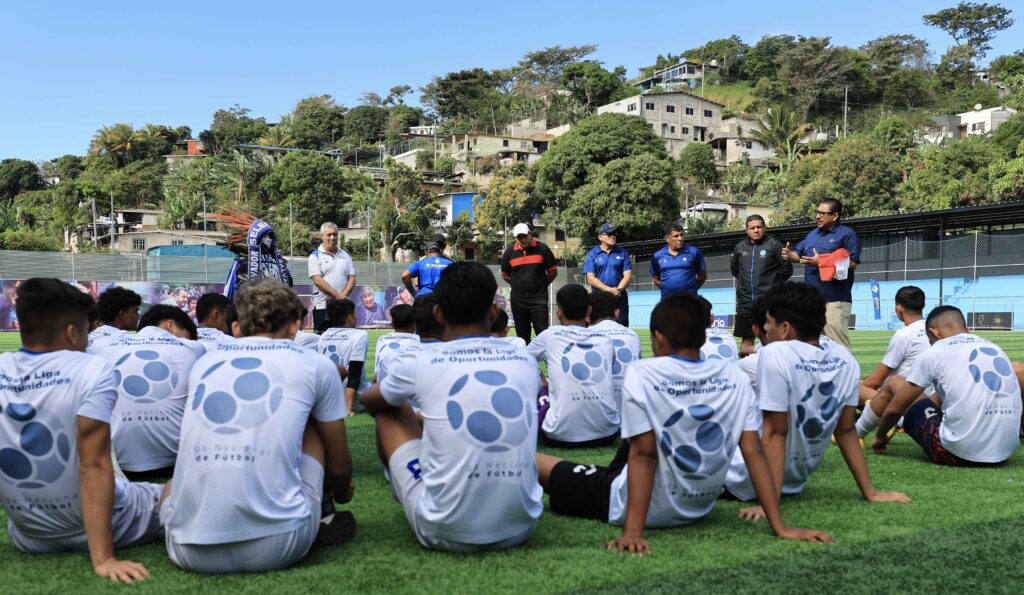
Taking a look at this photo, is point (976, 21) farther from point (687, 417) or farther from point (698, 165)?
point (687, 417)

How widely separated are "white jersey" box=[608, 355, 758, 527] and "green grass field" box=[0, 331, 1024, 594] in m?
0.30

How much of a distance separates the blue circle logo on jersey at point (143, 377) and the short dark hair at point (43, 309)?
1.58 metres

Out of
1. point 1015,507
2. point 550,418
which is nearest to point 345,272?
point 550,418

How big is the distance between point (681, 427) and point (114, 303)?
4.63 metres

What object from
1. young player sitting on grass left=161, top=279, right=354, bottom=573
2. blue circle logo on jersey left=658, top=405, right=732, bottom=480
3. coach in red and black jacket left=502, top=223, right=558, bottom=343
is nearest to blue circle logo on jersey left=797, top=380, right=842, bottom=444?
blue circle logo on jersey left=658, top=405, right=732, bottom=480

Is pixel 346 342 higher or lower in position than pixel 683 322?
lower

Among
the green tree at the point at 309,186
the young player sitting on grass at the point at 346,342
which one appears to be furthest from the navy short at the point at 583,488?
the green tree at the point at 309,186

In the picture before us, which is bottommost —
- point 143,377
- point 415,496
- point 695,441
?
point 415,496

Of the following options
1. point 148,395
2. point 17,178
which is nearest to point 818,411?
point 148,395

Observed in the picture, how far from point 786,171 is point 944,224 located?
1432 inches

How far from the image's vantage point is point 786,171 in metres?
70.1

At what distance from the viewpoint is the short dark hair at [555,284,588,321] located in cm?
650

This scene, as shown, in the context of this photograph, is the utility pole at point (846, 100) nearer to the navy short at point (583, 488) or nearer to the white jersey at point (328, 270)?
the white jersey at point (328, 270)

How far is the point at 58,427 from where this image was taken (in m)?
3.22
